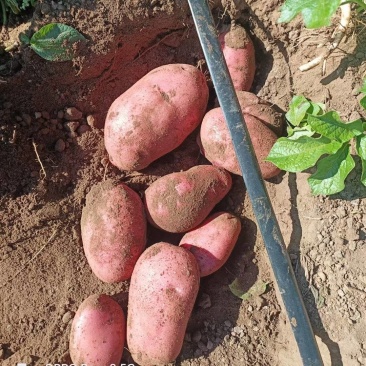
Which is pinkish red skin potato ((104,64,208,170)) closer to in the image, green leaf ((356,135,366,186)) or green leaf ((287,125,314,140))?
green leaf ((287,125,314,140))

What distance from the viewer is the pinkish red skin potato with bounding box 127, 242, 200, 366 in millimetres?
1289

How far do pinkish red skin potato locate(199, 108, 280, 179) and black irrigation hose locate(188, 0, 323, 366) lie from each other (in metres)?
0.10

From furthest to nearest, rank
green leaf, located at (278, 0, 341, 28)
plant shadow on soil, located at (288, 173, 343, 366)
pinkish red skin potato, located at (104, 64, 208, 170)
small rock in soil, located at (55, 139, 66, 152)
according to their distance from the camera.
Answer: small rock in soil, located at (55, 139, 66, 152) → pinkish red skin potato, located at (104, 64, 208, 170) → plant shadow on soil, located at (288, 173, 343, 366) → green leaf, located at (278, 0, 341, 28)

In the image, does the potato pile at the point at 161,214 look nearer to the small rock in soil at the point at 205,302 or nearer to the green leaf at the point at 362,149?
the small rock in soil at the point at 205,302

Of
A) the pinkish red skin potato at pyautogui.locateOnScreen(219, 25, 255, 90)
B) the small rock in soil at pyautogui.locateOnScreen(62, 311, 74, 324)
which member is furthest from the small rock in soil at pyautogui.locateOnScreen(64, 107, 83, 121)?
the small rock in soil at pyautogui.locateOnScreen(62, 311, 74, 324)

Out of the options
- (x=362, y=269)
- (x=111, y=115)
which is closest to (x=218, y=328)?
(x=362, y=269)

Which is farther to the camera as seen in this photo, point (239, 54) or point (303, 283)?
point (239, 54)

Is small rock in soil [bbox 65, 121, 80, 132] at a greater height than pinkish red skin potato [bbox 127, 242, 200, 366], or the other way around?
small rock in soil [bbox 65, 121, 80, 132]

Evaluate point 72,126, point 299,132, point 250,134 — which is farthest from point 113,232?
point 299,132

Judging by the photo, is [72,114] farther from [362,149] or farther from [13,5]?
[362,149]

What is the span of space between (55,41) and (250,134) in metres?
0.66

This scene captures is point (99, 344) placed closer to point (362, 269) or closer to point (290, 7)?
point (362, 269)

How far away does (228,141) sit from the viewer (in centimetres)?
138

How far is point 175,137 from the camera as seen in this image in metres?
1.44
